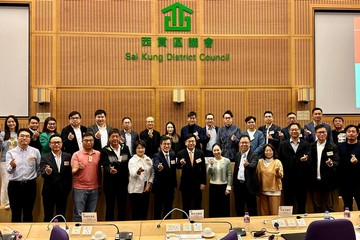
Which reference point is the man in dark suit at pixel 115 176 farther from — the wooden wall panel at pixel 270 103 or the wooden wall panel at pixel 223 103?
the wooden wall panel at pixel 270 103

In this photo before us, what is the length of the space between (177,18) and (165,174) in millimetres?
4092

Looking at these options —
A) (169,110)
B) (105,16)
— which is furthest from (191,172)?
(105,16)

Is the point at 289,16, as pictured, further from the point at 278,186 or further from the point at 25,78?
the point at 25,78

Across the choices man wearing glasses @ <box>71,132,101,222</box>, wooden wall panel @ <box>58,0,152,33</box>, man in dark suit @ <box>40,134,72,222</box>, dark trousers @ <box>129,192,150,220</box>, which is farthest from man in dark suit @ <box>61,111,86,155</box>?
wooden wall panel @ <box>58,0,152,33</box>

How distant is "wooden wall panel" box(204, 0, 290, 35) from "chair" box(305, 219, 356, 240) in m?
6.02

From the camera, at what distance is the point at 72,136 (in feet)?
18.5

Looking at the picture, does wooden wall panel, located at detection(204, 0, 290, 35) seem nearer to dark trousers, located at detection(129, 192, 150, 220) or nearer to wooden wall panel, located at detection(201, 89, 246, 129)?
wooden wall panel, located at detection(201, 89, 246, 129)

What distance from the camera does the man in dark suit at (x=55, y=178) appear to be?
485cm

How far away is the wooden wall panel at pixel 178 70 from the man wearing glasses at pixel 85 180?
11.2ft

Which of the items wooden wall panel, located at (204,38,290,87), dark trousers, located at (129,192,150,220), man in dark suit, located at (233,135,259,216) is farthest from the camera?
wooden wall panel, located at (204,38,290,87)

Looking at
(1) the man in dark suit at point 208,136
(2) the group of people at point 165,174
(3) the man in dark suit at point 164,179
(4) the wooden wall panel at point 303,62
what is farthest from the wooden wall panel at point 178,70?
(3) the man in dark suit at point 164,179

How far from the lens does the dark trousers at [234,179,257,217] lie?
5230mm

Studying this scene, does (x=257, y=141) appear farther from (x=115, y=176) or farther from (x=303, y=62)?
(x=303, y=62)

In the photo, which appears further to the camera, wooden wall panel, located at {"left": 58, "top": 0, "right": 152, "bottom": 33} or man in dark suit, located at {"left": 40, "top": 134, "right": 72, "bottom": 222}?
wooden wall panel, located at {"left": 58, "top": 0, "right": 152, "bottom": 33}
